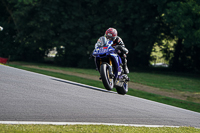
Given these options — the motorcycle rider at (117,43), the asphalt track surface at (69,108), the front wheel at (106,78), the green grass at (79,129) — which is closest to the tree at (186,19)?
the asphalt track surface at (69,108)

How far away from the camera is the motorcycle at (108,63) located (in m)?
7.36

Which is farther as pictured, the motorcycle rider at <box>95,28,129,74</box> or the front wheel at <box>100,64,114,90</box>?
the motorcycle rider at <box>95,28,129,74</box>

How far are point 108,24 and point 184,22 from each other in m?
13.7

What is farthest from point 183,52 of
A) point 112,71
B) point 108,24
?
point 112,71

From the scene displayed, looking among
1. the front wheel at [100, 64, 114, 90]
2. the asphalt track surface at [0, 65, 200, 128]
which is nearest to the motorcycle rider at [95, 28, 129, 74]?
the front wheel at [100, 64, 114, 90]

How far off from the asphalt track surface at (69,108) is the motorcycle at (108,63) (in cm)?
609

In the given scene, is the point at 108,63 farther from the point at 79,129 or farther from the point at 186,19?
the point at 186,19

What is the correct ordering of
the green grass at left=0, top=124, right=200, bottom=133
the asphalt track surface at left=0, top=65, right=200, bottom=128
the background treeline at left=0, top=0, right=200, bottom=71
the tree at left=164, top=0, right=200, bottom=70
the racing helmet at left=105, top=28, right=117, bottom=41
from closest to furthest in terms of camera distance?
the racing helmet at left=105, top=28, right=117, bottom=41 → the green grass at left=0, top=124, right=200, bottom=133 → the asphalt track surface at left=0, top=65, right=200, bottom=128 → the tree at left=164, top=0, right=200, bottom=70 → the background treeline at left=0, top=0, right=200, bottom=71

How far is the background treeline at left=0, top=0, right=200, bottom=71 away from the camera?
47.4 meters

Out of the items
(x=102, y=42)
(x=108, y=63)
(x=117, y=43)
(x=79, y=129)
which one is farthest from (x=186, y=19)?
(x=102, y=42)

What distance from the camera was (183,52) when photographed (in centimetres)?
5288

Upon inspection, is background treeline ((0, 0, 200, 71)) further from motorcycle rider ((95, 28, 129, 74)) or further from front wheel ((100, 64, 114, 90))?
front wheel ((100, 64, 114, 90))

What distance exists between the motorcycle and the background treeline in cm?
3598

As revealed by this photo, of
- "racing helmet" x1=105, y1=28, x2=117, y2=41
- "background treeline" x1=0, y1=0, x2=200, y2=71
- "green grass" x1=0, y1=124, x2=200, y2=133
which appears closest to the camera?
"racing helmet" x1=105, y1=28, x2=117, y2=41
